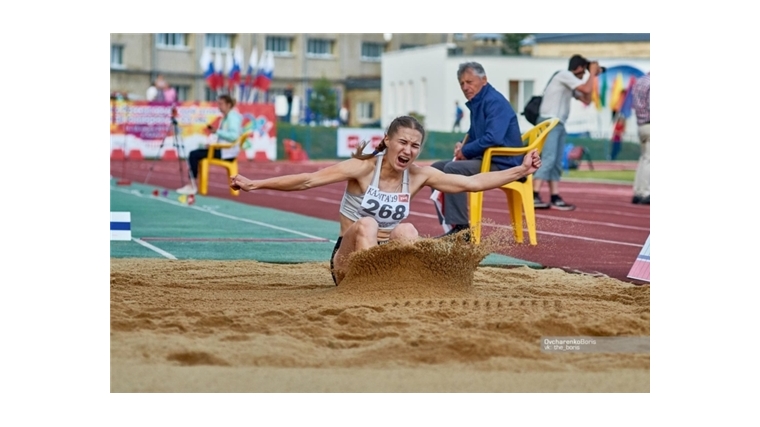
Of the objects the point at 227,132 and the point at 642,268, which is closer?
the point at 642,268

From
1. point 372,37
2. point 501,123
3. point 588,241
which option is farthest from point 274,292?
point 372,37

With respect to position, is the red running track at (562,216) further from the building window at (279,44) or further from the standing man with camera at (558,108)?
the building window at (279,44)

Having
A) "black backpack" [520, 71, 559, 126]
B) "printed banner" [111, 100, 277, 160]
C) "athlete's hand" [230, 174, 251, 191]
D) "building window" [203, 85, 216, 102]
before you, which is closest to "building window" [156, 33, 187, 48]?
"printed banner" [111, 100, 277, 160]

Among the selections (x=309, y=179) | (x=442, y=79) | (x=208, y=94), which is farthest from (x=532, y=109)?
(x=208, y=94)

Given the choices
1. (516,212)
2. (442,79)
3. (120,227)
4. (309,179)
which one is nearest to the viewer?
(309,179)

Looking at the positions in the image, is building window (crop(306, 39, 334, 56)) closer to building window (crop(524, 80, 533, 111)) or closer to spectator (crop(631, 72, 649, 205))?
building window (crop(524, 80, 533, 111))

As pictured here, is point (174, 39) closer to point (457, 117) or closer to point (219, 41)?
point (457, 117)

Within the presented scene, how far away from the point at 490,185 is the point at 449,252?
0.48 metres

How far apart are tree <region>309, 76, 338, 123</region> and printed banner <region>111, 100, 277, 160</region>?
1020 millimetres

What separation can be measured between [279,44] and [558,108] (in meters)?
7.50

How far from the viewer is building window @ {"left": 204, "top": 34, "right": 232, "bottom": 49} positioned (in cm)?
1988

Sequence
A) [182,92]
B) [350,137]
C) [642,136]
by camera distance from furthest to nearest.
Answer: [350,137]
[182,92]
[642,136]

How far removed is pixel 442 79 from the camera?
18.4m

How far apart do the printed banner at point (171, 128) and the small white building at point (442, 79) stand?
9.17ft
